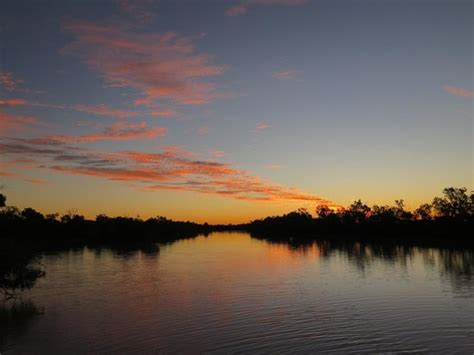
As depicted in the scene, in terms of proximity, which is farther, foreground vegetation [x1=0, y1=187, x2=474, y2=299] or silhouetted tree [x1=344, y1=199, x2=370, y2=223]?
silhouetted tree [x1=344, y1=199, x2=370, y2=223]

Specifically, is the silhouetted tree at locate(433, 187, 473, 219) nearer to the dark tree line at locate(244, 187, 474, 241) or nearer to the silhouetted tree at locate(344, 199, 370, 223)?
the dark tree line at locate(244, 187, 474, 241)

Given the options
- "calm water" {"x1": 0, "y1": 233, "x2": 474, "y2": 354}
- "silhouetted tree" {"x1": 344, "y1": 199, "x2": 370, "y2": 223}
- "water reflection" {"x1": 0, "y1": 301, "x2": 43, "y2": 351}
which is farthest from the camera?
"silhouetted tree" {"x1": 344, "y1": 199, "x2": 370, "y2": 223}

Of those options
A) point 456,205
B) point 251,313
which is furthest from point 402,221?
point 251,313

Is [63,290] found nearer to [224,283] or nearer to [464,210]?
[224,283]

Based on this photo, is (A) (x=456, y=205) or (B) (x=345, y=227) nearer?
(A) (x=456, y=205)

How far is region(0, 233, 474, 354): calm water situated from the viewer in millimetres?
18578

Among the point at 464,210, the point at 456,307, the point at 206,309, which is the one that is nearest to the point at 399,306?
the point at 456,307

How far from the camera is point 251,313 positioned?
24219 mm

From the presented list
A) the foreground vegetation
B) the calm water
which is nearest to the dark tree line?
the foreground vegetation

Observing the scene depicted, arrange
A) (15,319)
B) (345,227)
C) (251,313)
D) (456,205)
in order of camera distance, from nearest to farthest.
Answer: (15,319)
(251,313)
(456,205)
(345,227)

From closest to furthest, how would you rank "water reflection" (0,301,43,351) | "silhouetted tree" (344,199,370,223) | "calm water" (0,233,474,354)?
"calm water" (0,233,474,354)
"water reflection" (0,301,43,351)
"silhouetted tree" (344,199,370,223)

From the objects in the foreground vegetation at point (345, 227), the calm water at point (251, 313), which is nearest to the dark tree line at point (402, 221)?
the foreground vegetation at point (345, 227)

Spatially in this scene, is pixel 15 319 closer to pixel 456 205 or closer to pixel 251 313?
pixel 251 313

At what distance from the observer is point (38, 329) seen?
2186 cm
